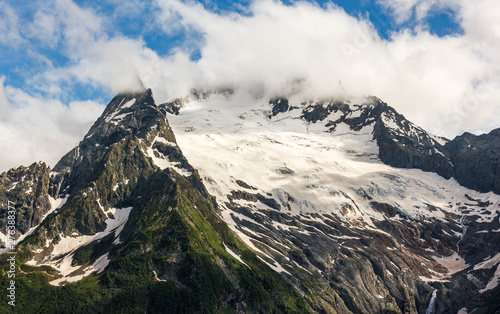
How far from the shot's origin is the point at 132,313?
18788cm

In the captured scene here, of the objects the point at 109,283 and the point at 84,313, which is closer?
the point at 84,313

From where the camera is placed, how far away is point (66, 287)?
655ft

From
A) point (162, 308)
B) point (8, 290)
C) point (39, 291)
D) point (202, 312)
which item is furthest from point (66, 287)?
point (202, 312)

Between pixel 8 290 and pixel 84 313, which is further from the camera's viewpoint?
pixel 8 290

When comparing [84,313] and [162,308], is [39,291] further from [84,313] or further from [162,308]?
[162,308]

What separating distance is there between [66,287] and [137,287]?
1229 inches

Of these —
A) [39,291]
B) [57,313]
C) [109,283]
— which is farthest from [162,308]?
[39,291]

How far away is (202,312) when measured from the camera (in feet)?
646

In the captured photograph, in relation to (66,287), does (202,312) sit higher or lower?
lower

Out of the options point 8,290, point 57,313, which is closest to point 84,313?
point 57,313

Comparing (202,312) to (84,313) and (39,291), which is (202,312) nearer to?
(84,313)

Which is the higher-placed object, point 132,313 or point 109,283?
point 109,283

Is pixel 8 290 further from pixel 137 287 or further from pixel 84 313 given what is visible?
pixel 137 287

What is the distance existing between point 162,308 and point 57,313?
137 feet
